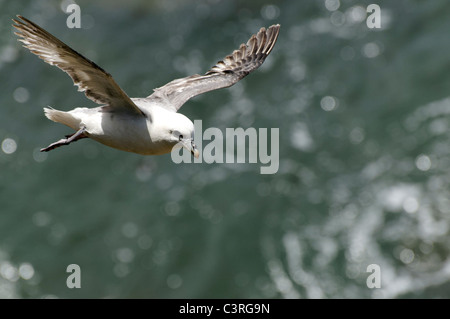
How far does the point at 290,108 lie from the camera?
18.8 metres

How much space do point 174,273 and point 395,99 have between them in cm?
756

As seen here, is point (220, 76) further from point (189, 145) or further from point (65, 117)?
point (189, 145)

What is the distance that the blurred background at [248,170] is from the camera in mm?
16203

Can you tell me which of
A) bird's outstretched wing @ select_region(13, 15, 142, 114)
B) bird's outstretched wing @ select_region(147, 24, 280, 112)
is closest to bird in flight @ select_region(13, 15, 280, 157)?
bird's outstretched wing @ select_region(13, 15, 142, 114)

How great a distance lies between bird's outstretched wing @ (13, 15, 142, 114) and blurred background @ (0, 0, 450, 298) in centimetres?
949

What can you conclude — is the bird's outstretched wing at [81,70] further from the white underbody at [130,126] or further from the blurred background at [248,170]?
the blurred background at [248,170]

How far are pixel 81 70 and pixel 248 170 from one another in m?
11.2

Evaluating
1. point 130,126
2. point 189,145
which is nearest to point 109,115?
point 130,126

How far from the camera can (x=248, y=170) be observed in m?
18.0

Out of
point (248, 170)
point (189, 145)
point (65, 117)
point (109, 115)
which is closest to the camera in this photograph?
point (189, 145)

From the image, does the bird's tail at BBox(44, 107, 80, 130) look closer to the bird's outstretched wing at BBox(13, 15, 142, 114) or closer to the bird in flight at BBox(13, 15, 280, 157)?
the bird in flight at BBox(13, 15, 280, 157)

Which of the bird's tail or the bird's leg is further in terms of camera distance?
the bird's tail

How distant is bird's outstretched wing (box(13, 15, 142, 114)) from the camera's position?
6739 mm

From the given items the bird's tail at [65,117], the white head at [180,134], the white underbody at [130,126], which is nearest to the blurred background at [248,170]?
the bird's tail at [65,117]
